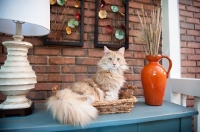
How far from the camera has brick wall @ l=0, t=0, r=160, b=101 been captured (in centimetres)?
114

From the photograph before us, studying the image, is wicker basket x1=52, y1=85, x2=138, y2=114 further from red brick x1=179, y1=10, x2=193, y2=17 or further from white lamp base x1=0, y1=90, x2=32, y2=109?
red brick x1=179, y1=10, x2=193, y2=17

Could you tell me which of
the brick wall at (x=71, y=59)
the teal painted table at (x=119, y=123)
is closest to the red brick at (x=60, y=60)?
the brick wall at (x=71, y=59)

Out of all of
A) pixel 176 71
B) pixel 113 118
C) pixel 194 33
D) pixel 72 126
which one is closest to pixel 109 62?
pixel 113 118

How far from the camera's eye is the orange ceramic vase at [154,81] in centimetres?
96

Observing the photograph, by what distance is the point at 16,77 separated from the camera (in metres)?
0.71

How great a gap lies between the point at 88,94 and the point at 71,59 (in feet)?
1.61

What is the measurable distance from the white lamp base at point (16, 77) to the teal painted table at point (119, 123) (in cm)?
9

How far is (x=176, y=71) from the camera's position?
1.37m

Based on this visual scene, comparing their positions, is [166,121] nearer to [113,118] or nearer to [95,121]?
[113,118]

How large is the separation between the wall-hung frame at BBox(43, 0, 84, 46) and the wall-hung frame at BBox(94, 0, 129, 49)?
19 cm

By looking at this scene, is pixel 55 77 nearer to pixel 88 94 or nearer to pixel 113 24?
pixel 88 94

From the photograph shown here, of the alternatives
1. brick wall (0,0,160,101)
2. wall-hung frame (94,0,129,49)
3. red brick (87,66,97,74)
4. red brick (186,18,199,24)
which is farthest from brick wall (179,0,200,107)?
red brick (87,66,97,74)

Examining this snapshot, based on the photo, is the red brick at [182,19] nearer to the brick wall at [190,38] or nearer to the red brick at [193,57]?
the brick wall at [190,38]

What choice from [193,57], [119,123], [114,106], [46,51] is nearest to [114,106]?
[114,106]
